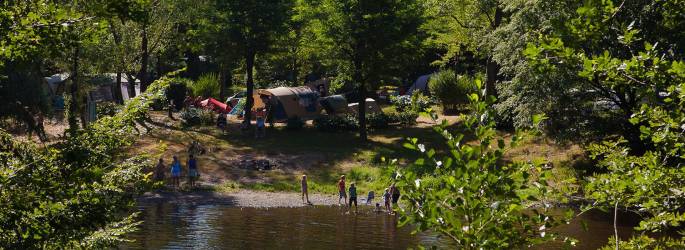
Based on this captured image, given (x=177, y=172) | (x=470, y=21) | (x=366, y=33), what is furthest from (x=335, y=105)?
(x=177, y=172)

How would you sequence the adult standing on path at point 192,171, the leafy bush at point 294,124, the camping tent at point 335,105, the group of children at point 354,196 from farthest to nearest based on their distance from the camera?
the camping tent at point 335,105, the leafy bush at point 294,124, the adult standing on path at point 192,171, the group of children at point 354,196

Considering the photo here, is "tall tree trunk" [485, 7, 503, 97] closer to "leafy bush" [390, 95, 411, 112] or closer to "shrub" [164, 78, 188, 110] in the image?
"leafy bush" [390, 95, 411, 112]

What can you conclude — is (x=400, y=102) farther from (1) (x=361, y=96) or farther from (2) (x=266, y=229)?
(2) (x=266, y=229)

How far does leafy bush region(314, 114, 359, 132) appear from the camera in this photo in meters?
47.3

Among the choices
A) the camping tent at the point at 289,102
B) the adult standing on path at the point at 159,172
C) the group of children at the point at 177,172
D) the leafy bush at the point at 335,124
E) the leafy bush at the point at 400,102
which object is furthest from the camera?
the camping tent at the point at 289,102

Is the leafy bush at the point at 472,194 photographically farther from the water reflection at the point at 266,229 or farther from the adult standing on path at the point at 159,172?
the adult standing on path at the point at 159,172

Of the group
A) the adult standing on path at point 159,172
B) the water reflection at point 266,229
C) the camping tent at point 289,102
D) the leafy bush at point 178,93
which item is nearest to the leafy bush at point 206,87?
the leafy bush at point 178,93

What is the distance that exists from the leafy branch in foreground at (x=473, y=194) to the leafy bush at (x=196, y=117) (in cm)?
4115

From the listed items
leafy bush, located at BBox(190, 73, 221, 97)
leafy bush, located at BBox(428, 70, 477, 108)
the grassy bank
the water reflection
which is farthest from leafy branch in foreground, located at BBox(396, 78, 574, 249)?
leafy bush, located at BBox(190, 73, 221, 97)

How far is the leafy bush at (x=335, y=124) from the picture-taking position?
155 feet

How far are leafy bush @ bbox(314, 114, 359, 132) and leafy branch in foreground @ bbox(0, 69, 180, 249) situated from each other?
3574 centimetres

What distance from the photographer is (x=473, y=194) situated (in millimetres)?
6773

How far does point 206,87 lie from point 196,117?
410 inches

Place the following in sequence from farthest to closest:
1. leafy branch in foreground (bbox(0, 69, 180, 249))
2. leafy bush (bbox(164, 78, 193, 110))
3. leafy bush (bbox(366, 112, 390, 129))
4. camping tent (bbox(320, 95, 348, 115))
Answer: leafy bush (bbox(164, 78, 193, 110)), camping tent (bbox(320, 95, 348, 115)), leafy bush (bbox(366, 112, 390, 129)), leafy branch in foreground (bbox(0, 69, 180, 249))
